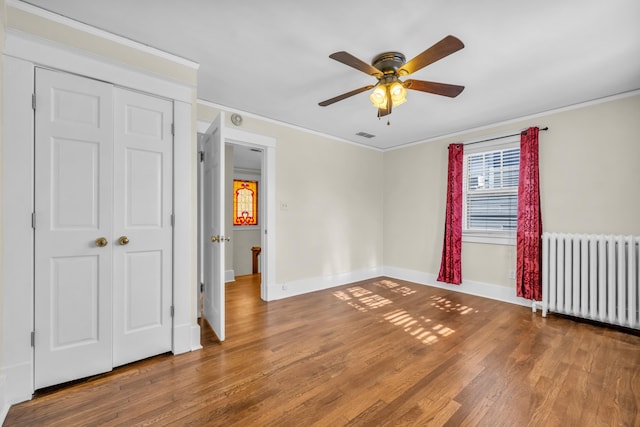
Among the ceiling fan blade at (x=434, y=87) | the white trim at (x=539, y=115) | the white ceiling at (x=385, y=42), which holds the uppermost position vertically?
the white ceiling at (x=385, y=42)

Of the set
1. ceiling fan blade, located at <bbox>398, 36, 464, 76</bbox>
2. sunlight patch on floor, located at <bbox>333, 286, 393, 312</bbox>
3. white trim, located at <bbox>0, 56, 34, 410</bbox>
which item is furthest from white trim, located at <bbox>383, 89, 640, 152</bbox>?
white trim, located at <bbox>0, 56, 34, 410</bbox>

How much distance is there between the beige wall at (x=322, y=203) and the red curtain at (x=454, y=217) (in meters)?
1.37

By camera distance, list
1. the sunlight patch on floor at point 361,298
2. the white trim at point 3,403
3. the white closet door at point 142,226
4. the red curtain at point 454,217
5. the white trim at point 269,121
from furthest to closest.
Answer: the red curtain at point 454,217 → the sunlight patch on floor at point 361,298 → the white trim at point 269,121 → the white closet door at point 142,226 → the white trim at point 3,403

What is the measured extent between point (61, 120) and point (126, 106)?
0.42 meters

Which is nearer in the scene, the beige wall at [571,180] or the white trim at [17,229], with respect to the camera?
the white trim at [17,229]

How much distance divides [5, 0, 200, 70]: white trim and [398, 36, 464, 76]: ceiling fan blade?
1.85 meters

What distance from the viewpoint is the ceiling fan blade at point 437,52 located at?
1680 mm

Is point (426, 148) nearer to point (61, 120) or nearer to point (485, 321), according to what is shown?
point (485, 321)

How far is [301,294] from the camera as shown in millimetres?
4180

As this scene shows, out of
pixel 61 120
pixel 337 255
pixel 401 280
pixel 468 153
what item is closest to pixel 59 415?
pixel 61 120

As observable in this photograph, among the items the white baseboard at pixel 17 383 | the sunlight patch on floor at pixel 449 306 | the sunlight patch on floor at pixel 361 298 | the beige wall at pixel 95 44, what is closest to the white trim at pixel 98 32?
the beige wall at pixel 95 44

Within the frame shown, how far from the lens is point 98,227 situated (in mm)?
2037

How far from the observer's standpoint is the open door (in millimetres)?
2570

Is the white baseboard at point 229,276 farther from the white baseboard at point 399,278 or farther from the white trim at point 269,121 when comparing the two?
the white trim at point 269,121
